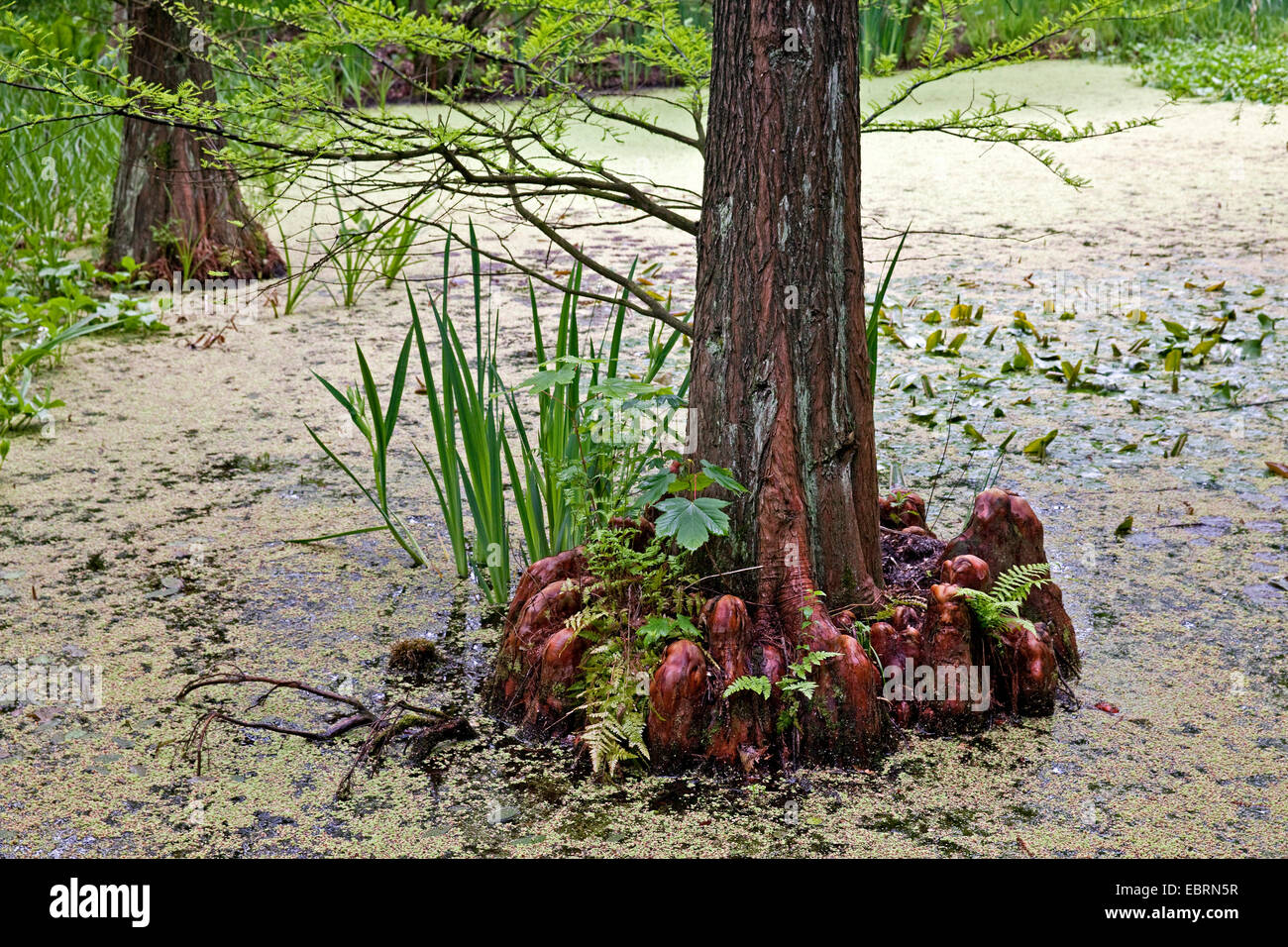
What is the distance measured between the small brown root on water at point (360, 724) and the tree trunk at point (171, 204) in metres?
2.91

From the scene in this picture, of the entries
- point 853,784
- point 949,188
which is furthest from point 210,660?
point 949,188

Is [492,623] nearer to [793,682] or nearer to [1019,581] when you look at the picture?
[793,682]

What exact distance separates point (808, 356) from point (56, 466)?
6.98 feet

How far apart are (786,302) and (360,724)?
979mm

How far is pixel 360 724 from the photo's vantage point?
1.96m

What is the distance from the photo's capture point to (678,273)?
16.1 ft

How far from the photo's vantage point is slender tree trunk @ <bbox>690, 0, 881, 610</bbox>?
1841 mm

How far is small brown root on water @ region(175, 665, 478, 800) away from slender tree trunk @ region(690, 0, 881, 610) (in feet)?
1.74

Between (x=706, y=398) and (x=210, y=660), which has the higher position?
(x=706, y=398)

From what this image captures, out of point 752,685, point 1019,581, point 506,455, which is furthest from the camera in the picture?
point 506,455

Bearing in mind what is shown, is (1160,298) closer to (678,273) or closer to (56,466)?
(678,273)

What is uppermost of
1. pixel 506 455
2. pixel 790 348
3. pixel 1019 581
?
pixel 790 348

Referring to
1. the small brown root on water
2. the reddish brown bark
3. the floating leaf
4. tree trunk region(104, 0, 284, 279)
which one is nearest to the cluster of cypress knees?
the reddish brown bark

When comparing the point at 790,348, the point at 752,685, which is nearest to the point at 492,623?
the point at 752,685
